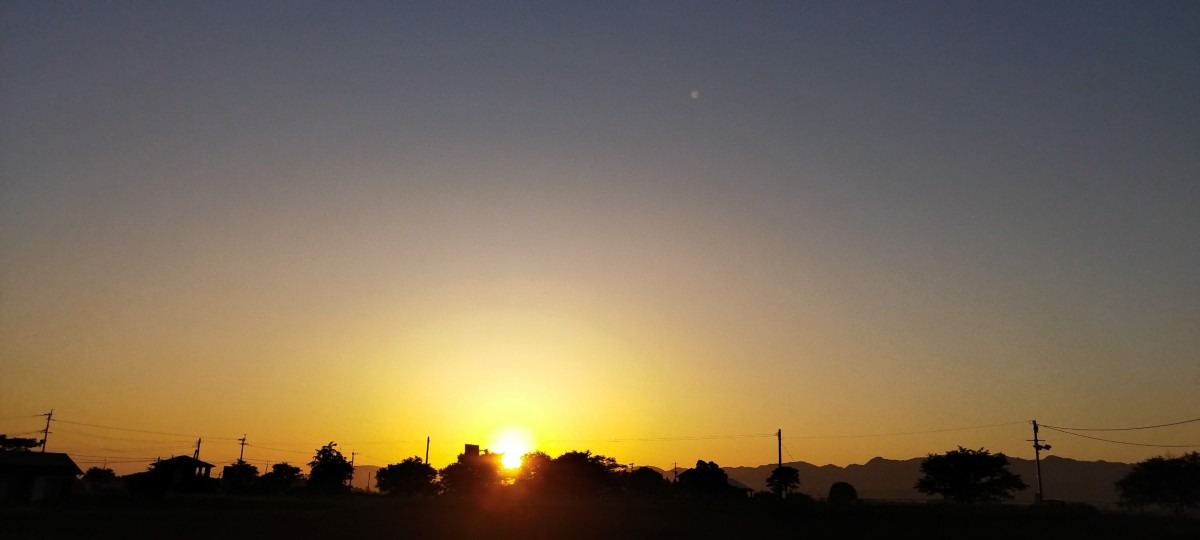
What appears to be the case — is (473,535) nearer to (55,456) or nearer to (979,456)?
(55,456)

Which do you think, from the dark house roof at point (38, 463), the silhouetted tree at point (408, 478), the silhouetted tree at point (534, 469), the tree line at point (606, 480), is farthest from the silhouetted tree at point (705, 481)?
the dark house roof at point (38, 463)

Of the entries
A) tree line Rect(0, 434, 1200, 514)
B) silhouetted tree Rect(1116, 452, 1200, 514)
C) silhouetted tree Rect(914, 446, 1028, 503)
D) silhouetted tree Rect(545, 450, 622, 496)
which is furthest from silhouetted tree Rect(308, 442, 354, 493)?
silhouetted tree Rect(1116, 452, 1200, 514)

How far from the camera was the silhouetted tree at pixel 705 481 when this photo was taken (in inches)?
4362

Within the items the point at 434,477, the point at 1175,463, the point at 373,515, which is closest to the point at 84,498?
the point at 373,515

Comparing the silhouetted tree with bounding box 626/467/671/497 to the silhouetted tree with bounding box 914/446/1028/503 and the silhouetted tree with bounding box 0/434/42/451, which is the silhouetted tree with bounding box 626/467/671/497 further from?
the silhouetted tree with bounding box 0/434/42/451

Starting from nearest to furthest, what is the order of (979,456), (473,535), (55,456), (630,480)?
(473,535) < (55,456) < (979,456) < (630,480)

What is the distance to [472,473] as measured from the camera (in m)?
108

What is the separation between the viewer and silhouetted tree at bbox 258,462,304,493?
10756 centimetres

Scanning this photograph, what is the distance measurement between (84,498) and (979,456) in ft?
314

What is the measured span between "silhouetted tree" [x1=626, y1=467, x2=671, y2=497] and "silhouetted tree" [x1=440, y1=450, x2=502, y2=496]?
18398mm

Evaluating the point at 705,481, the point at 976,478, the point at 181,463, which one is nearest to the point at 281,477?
the point at 181,463

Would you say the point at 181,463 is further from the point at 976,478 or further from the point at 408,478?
the point at 976,478

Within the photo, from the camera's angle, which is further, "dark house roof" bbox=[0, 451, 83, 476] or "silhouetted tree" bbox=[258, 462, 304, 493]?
"silhouetted tree" bbox=[258, 462, 304, 493]

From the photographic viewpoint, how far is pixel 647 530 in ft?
186
